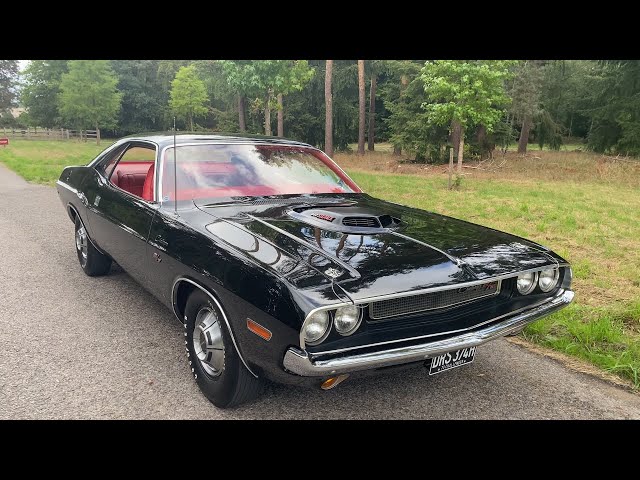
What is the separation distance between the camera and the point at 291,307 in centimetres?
225

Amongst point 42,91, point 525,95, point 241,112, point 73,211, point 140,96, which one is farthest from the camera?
point 140,96

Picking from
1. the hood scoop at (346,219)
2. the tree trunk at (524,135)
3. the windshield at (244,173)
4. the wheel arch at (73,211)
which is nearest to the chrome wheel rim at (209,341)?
the hood scoop at (346,219)

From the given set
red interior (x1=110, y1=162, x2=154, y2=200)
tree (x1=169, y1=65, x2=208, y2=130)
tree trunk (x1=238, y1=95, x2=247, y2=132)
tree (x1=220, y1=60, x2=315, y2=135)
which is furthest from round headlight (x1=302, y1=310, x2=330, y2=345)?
tree (x1=169, y1=65, x2=208, y2=130)

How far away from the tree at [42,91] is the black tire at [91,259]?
52.8 meters

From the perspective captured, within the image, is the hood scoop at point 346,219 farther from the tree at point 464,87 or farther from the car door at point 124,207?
the tree at point 464,87

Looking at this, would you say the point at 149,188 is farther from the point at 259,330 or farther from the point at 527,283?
the point at 527,283

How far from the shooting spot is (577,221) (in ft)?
28.9

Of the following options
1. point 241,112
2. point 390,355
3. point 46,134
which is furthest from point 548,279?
point 46,134

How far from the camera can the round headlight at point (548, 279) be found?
3.08 meters

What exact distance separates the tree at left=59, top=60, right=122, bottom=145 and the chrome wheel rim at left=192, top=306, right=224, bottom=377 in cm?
4242

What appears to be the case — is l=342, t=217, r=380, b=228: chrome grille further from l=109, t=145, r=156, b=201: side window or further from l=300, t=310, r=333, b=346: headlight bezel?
l=109, t=145, r=156, b=201: side window

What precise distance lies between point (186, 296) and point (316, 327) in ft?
4.09

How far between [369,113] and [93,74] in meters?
24.1
